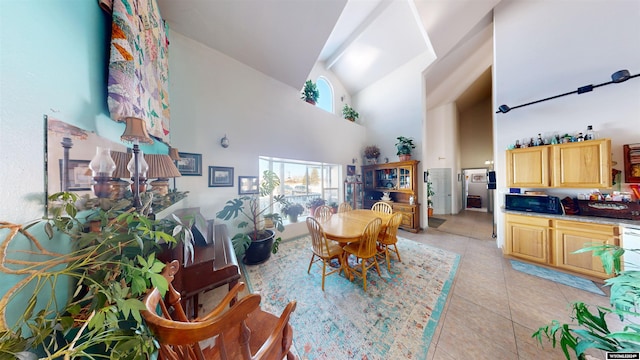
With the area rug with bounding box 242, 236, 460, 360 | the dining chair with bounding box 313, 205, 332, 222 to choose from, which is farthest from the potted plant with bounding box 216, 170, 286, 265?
the dining chair with bounding box 313, 205, 332, 222

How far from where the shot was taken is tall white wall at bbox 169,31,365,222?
2.49m

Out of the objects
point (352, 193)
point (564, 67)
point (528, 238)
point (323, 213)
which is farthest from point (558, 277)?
point (352, 193)

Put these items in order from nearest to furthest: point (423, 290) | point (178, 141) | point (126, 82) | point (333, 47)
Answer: point (126, 82), point (423, 290), point (178, 141), point (333, 47)

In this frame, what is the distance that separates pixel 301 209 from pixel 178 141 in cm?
243

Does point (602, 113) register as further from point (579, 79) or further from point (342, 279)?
point (342, 279)

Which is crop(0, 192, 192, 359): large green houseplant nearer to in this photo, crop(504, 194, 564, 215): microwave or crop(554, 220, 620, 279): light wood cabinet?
crop(554, 220, 620, 279): light wood cabinet

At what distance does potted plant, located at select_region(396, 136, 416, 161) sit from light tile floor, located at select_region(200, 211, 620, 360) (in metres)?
2.34

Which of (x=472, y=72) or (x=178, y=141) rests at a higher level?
(x=472, y=72)

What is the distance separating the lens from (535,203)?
267cm

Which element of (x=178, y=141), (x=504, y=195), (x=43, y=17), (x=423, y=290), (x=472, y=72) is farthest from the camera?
(x=472, y=72)

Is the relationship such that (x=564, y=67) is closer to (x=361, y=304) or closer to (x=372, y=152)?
(x=372, y=152)

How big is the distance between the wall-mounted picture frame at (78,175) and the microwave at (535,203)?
15.7ft

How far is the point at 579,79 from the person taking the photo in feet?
8.32

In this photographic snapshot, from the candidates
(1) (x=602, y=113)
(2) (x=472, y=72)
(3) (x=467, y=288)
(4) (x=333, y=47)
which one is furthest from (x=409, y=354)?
(2) (x=472, y=72)
